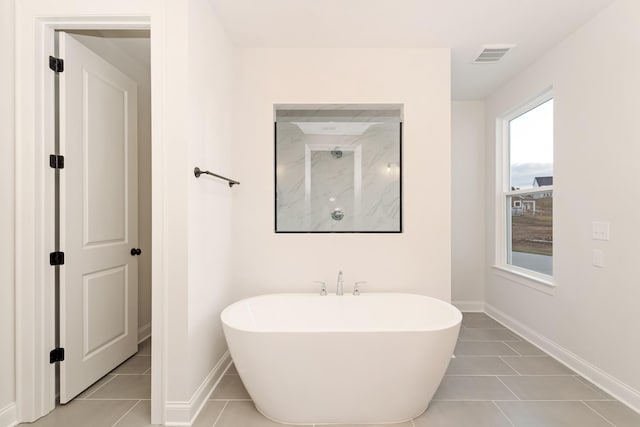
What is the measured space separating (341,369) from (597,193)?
6.85 feet

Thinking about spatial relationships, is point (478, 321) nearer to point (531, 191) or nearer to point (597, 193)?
point (531, 191)

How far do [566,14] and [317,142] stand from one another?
6.30 ft

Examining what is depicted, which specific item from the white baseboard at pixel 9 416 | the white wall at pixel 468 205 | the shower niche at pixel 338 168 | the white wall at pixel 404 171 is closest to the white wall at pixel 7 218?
the white baseboard at pixel 9 416

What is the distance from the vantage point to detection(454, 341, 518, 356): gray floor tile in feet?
8.71

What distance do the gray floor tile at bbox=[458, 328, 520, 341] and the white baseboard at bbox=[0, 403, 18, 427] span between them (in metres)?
3.13

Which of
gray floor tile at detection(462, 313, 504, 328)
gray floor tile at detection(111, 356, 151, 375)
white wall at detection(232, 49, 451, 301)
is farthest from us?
gray floor tile at detection(462, 313, 504, 328)

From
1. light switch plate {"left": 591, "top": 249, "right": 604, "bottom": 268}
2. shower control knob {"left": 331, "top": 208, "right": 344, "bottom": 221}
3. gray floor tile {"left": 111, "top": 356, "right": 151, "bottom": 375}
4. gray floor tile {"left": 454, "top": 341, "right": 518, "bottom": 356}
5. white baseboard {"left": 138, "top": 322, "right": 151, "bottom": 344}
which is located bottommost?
gray floor tile {"left": 111, "top": 356, "right": 151, "bottom": 375}

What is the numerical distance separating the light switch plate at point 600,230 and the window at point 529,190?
59cm

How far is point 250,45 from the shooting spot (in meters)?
2.62

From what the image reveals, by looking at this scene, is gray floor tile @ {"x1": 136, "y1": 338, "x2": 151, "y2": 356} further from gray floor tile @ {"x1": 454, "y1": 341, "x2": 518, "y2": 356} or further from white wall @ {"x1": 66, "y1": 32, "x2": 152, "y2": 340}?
gray floor tile @ {"x1": 454, "y1": 341, "x2": 518, "y2": 356}

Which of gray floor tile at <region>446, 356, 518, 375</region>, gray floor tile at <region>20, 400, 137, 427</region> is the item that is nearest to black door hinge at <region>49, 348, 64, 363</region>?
gray floor tile at <region>20, 400, 137, 427</region>

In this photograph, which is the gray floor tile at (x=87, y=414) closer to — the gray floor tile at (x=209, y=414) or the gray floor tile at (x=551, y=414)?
the gray floor tile at (x=209, y=414)

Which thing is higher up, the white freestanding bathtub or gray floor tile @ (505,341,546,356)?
the white freestanding bathtub

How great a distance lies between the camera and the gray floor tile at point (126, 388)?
6.66ft
